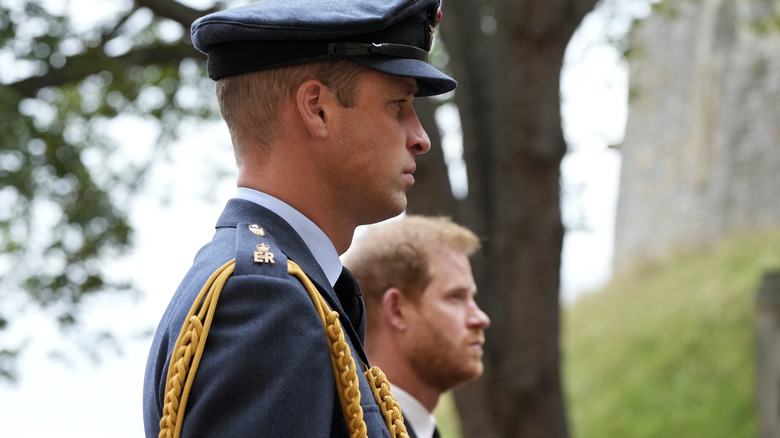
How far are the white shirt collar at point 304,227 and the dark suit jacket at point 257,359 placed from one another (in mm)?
60

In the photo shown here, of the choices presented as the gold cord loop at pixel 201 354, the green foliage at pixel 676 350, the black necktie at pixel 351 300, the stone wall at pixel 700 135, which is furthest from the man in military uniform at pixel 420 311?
the stone wall at pixel 700 135

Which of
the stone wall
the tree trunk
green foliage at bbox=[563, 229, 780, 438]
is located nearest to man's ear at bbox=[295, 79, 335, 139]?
the tree trunk

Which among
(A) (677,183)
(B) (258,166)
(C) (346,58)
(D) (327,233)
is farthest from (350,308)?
(A) (677,183)

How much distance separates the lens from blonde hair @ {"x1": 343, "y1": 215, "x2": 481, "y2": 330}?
334 cm

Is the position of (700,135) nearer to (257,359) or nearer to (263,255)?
(263,255)

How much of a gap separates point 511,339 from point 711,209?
12.4m

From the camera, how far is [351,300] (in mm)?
1963

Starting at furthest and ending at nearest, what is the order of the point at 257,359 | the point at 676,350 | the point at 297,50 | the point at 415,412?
the point at 676,350, the point at 415,412, the point at 297,50, the point at 257,359

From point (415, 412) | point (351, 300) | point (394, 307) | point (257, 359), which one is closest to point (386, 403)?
point (351, 300)

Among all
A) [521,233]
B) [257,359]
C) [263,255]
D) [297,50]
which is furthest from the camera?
[521,233]

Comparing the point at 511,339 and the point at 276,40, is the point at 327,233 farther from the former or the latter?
the point at 511,339

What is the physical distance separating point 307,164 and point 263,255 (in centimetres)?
20

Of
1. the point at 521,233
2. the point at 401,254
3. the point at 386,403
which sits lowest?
the point at 521,233

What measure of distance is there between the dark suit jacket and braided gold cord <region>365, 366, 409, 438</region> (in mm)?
34
